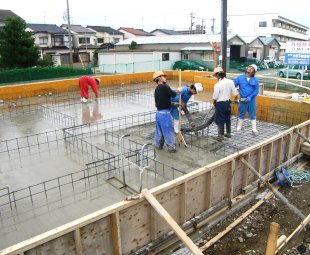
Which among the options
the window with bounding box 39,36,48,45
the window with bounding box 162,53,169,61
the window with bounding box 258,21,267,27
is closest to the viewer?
the window with bounding box 162,53,169,61

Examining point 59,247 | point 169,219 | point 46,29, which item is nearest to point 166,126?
point 169,219

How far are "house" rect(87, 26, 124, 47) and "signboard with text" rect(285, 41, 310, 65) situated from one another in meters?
Answer: 30.9

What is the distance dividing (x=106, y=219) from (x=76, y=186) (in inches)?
86.5

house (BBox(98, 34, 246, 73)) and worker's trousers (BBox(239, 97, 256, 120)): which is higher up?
house (BBox(98, 34, 246, 73))

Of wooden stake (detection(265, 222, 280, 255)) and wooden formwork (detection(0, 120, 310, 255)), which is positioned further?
wooden formwork (detection(0, 120, 310, 255))

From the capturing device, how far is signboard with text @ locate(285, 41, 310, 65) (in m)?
13.7

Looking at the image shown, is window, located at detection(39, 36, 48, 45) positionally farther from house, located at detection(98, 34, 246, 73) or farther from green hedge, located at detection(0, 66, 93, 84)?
green hedge, located at detection(0, 66, 93, 84)

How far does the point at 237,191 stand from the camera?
532cm

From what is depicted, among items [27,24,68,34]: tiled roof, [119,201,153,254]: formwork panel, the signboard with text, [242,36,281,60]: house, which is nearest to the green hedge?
the signboard with text

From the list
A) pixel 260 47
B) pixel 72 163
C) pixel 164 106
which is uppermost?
pixel 260 47

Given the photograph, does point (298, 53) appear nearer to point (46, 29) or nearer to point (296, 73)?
point (296, 73)

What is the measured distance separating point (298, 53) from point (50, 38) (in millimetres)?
27771

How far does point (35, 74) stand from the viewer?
57.0ft

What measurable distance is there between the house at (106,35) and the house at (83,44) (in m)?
2.36
